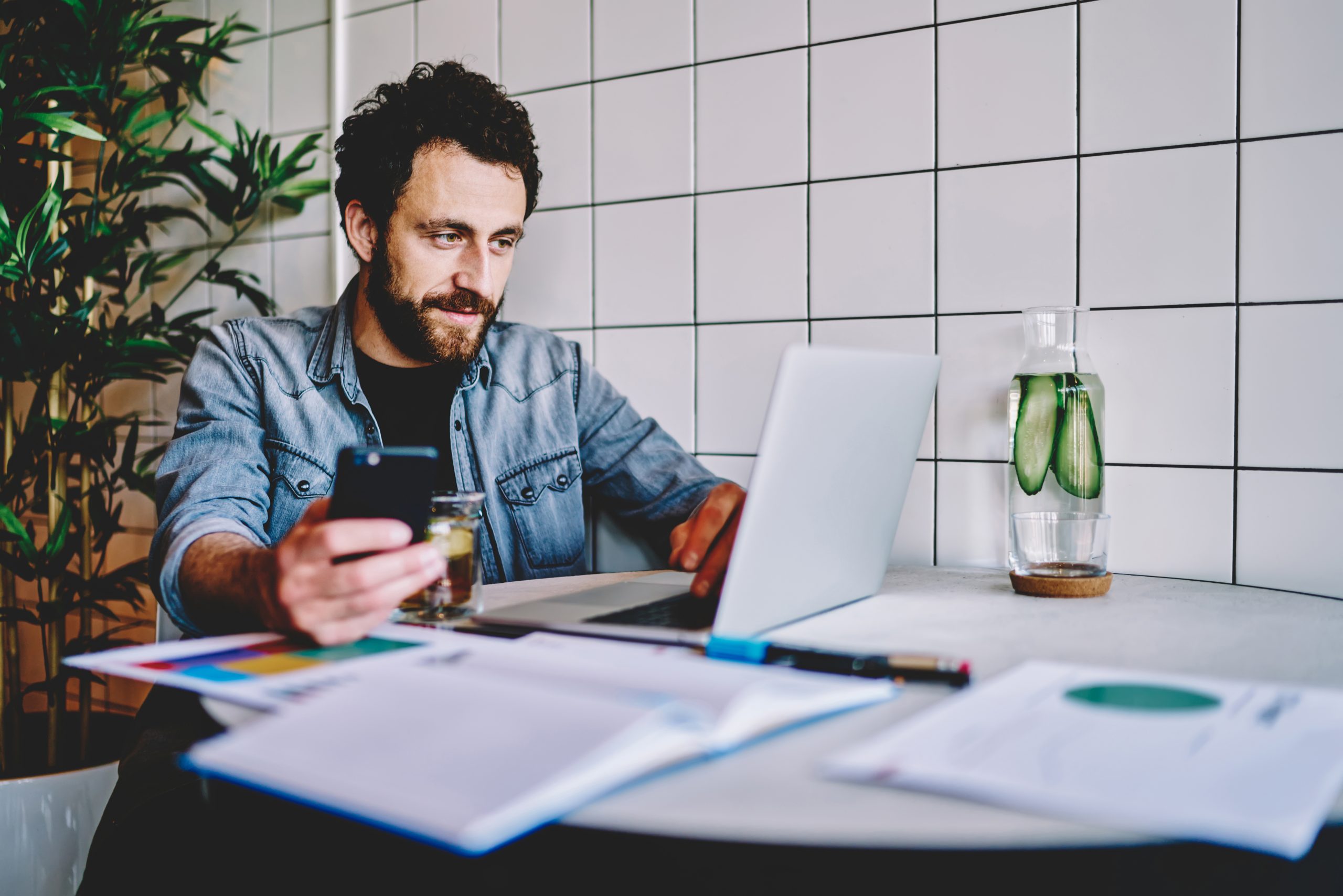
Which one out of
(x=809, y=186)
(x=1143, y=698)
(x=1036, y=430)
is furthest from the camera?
(x=809, y=186)

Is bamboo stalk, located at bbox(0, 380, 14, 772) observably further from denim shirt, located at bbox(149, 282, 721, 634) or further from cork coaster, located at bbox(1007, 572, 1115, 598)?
cork coaster, located at bbox(1007, 572, 1115, 598)

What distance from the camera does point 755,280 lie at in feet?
5.30

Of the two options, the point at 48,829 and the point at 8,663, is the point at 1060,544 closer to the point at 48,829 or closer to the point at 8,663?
the point at 48,829

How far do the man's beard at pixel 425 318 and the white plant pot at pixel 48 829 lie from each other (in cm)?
89

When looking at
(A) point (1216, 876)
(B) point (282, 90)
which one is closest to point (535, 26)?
(B) point (282, 90)

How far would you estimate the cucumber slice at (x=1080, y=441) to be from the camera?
1309mm

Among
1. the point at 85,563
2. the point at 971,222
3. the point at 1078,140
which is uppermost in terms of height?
the point at 1078,140

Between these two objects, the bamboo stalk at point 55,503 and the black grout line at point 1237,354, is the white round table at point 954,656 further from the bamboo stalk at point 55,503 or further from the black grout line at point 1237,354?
the bamboo stalk at point 55,503

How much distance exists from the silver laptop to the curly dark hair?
816mm

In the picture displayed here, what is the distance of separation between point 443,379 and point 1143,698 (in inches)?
48.5

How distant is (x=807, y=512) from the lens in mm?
820

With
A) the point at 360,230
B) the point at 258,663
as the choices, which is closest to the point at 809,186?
the point at 360,230

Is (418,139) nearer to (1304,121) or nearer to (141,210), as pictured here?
(141,210)

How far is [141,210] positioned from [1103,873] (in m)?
2.17
